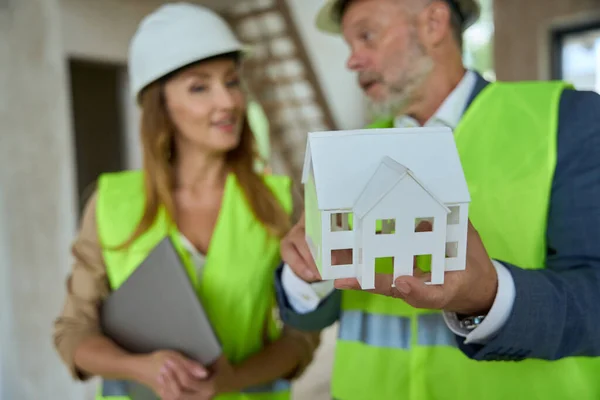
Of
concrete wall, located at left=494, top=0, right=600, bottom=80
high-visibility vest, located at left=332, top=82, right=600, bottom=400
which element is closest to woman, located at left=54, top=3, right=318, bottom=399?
high-visibility vest, located at left=332, top=82, right=600, bottom=400

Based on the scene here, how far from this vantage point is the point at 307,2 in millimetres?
5402

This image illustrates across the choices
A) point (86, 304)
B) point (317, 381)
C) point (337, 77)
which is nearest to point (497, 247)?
point (86, 304)

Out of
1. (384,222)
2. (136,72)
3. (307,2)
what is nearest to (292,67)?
(307,2)

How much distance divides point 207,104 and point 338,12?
39cm

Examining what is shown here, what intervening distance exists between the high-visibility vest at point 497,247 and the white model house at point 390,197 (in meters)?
0.30

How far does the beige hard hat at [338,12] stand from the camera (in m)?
1.12

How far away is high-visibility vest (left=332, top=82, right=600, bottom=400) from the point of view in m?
0.88

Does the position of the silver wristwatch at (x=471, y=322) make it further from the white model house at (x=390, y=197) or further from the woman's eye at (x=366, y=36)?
the woman's eye at (x=366, y=36)

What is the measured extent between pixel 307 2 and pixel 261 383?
16.2ft

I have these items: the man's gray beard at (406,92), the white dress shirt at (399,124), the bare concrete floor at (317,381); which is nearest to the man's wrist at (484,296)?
the white dress shirt at (399,124)

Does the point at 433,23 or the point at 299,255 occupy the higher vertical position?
the point at 433,23

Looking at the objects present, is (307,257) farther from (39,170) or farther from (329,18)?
(39,170)

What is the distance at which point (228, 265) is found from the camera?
1.21 meters

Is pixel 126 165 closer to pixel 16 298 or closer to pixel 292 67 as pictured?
pixel 16 298
